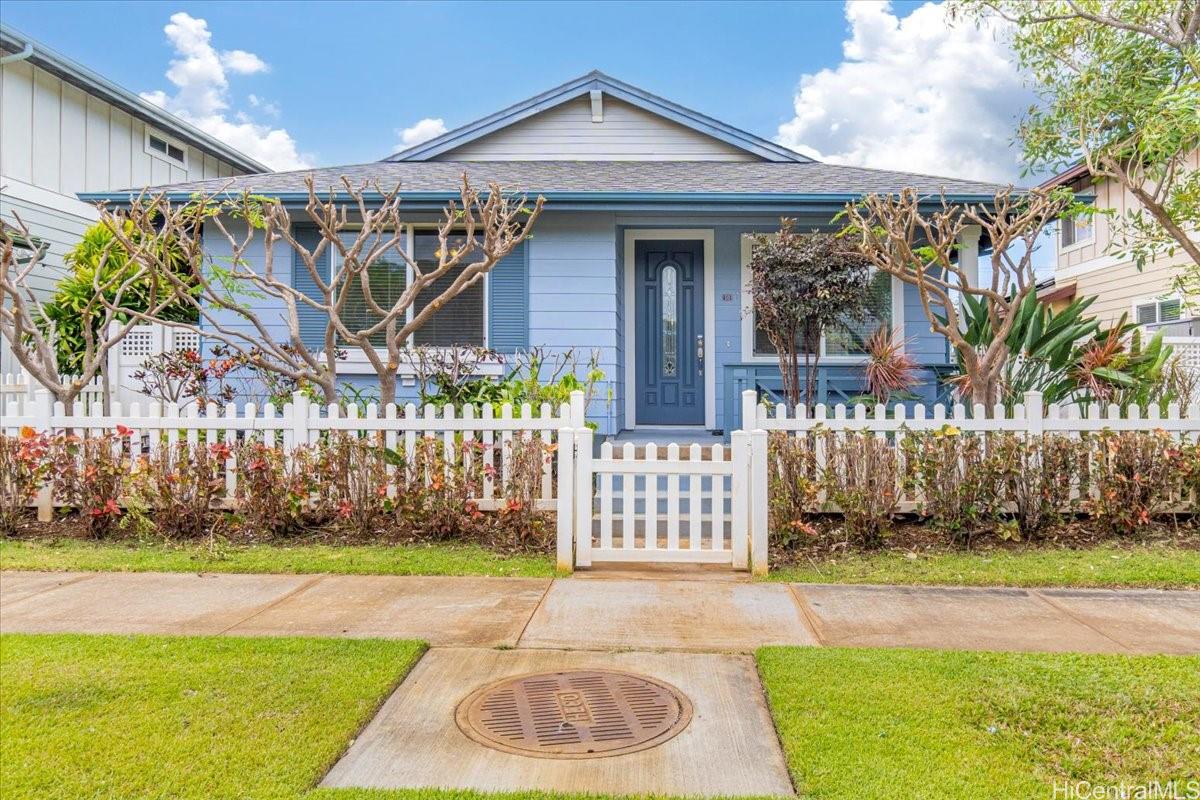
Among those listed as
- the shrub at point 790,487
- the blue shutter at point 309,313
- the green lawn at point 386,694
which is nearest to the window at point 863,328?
the shrub at point 790,487

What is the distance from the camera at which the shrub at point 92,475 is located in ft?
20.4

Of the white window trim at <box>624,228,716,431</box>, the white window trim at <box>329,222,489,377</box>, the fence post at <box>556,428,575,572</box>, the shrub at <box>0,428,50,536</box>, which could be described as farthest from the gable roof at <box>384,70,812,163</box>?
the fence post at <box>556,428,575,572</box>

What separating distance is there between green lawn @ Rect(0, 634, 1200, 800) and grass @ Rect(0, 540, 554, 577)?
1.57 m

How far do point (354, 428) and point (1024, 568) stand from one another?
5.08 m

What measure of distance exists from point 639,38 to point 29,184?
10.7 m

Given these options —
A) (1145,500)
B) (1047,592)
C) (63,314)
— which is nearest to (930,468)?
(1047,592)

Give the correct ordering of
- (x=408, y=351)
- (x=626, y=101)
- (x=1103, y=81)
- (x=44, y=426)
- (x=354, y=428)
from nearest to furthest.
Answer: (x=354, y=428)
(x=44, y=426)
(x=1103, y=81)
(x=408, y=351)
(x=626, y=101)

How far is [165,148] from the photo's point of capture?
54.0 ft

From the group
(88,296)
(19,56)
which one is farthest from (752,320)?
(19,56)

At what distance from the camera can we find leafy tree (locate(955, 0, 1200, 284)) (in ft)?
20.7

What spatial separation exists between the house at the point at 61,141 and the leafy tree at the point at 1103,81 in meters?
12.3

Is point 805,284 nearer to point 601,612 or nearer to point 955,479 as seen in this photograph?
point 955,479

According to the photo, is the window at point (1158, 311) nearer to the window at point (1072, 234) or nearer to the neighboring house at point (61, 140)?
the window at point (1072, 234)

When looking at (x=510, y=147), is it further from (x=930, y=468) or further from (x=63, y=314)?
(x=930, y=468)
